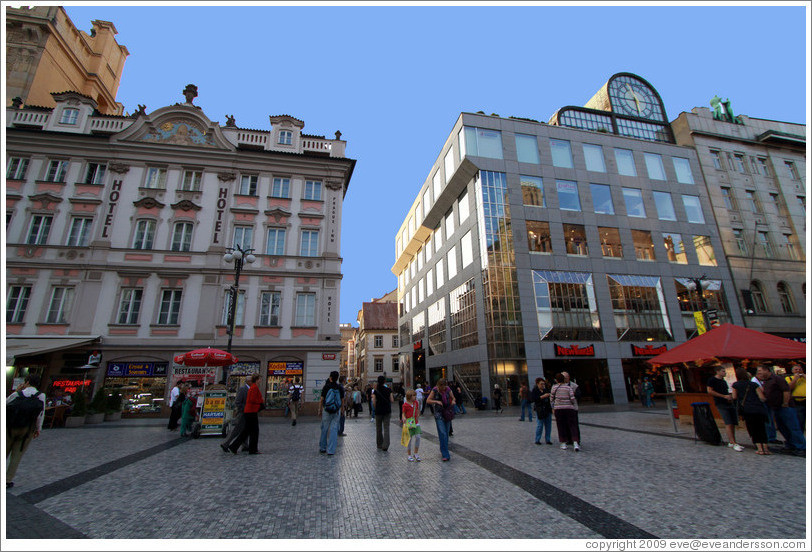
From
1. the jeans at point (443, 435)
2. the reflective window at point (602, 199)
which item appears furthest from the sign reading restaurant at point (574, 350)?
the jeans at point (443, 435)

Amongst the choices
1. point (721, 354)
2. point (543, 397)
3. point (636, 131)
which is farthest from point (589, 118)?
point (543, 397)

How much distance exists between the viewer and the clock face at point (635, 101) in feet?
118

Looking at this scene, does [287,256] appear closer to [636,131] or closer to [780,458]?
[780,458]

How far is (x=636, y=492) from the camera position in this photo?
5406 mm

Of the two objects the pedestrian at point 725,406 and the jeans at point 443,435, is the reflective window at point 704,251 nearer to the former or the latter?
the pedestrian at point 725,406

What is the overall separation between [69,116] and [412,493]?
31.2 metres

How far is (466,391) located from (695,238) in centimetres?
2405

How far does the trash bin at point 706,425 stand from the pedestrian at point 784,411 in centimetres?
119

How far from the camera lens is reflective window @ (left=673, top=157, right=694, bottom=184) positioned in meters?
33.7

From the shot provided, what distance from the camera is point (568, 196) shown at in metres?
30.9

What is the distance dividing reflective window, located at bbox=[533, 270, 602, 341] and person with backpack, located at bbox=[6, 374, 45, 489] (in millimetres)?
26165

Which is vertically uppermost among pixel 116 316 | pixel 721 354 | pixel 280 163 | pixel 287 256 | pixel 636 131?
pixel 636 131

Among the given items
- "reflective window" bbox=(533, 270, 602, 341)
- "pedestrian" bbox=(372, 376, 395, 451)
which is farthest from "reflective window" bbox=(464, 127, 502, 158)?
"pedestrian" bbox=(372, 376, 395, 451)

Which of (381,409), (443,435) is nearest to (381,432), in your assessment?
(381,409)
